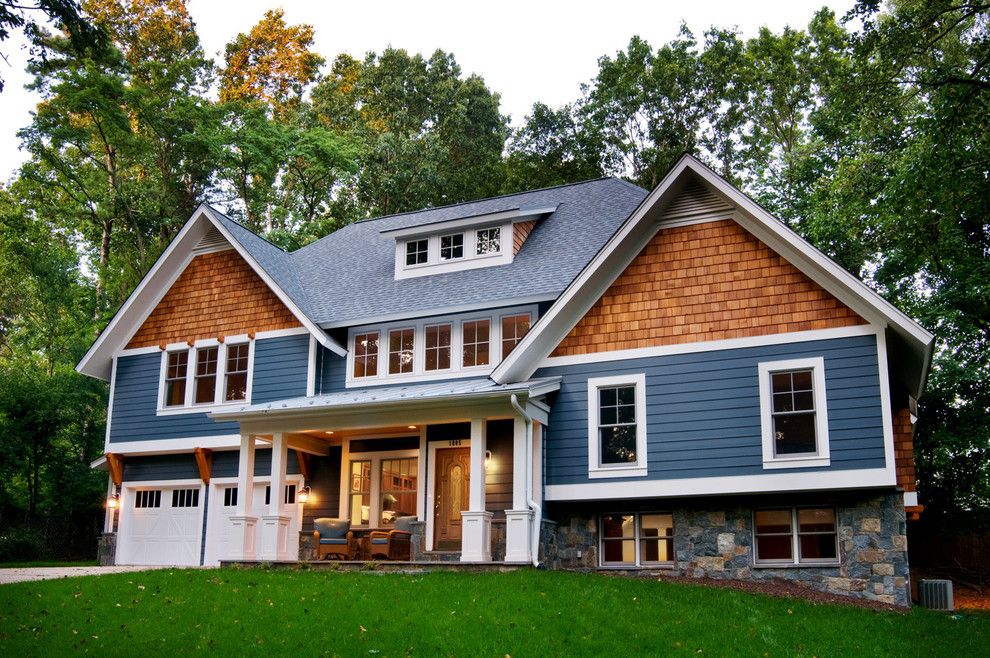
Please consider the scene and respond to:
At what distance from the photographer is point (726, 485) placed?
15.1 meters

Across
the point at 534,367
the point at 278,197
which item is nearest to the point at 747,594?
the point at 534,367

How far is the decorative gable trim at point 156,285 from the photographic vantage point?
20625mm

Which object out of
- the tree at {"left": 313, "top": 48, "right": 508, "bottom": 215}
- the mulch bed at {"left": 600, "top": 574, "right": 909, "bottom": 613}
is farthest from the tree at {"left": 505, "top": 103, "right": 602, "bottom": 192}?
the mulch bed at {"left": 600, "top": 574, "right": 909, "bottom": 613}

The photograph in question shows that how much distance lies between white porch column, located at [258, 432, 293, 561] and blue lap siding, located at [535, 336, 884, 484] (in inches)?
192

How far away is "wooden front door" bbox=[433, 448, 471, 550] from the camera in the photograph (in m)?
17.8

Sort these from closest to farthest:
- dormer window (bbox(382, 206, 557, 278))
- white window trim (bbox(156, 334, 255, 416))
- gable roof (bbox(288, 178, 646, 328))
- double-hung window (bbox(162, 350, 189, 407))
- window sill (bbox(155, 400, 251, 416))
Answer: gable roof (bbox(288, 178, 646, 328))
dormer window (bbox(382, 206, 557, 278))
window sill (bbox(155, 400, 251, 416))
white window trim (bbox(156, 334, 255, 416))
double-hung window (bbox(162, 350, 189, 407))

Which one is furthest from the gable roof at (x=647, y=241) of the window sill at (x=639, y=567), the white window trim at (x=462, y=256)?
the white window trim at (x=462, y=256)

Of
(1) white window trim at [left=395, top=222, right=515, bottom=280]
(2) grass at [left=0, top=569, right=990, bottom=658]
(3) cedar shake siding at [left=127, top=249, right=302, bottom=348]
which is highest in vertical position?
(1) white window trim at [left=395, top=222, right=515, bottom=280]

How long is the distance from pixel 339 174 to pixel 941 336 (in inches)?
820

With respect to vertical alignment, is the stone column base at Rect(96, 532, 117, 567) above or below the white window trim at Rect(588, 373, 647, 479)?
below

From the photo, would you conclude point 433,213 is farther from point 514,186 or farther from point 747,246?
point 514,186

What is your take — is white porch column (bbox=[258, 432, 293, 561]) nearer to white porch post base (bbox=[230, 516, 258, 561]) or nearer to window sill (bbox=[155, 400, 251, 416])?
white porch post base (bbox=[230, 516, 258, 561])

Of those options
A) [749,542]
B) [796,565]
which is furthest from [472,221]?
[796,565]

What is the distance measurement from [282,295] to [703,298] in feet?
28.6
